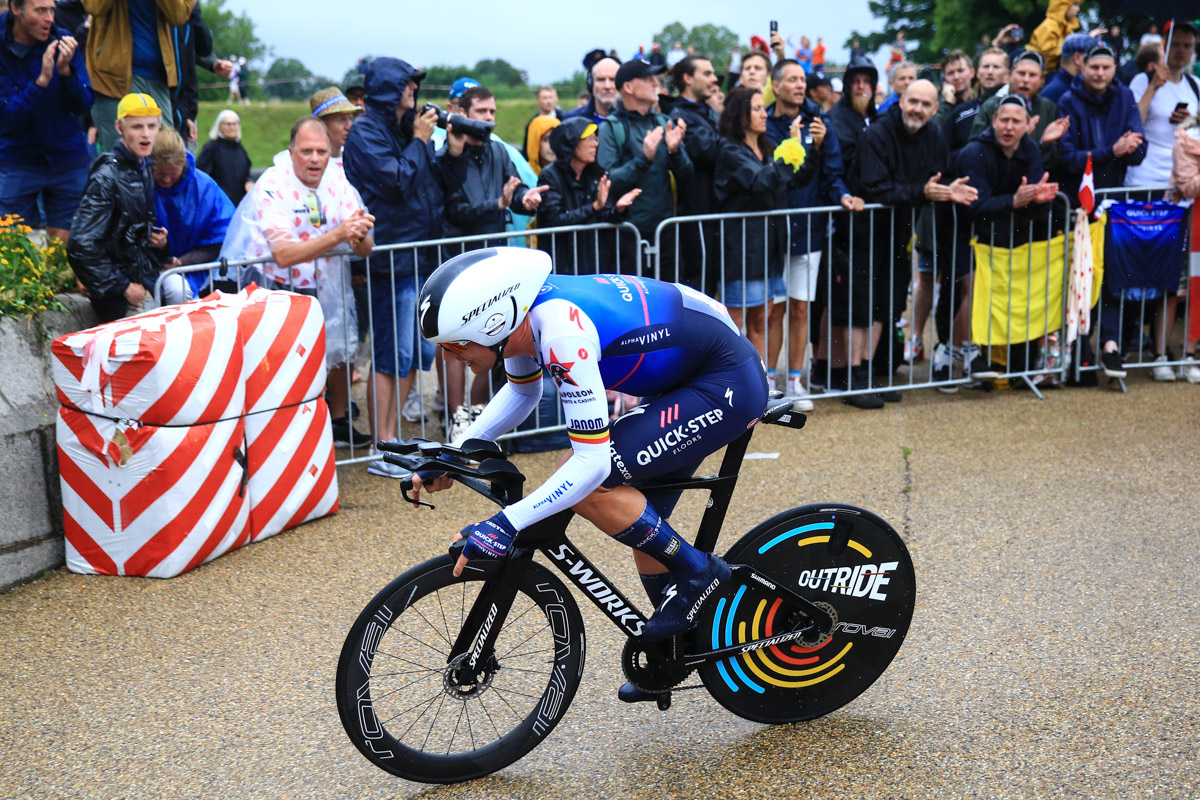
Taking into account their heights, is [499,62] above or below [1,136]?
above

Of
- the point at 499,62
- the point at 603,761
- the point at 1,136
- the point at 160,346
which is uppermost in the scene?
the point at 499,62

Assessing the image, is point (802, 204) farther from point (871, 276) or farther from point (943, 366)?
point (943, 366)

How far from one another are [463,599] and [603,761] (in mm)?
706

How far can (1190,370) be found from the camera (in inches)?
350

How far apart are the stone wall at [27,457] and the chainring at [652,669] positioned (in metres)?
3.18

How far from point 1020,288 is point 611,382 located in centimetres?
594

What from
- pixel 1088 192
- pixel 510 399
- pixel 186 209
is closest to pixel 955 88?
pixel 1088 192

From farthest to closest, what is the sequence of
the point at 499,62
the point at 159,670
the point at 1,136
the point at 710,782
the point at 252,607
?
the point at 499,62 < the point at 1,136 < the point at 252,607 < the point at 159,670 < the point at 710,782

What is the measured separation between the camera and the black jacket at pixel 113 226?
6016 millimetres

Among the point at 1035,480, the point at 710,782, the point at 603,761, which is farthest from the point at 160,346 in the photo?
the point at 1035,480

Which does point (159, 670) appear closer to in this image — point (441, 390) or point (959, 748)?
point (959, 748)

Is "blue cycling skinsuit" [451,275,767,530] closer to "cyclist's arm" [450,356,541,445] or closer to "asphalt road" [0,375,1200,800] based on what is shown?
"cyclist's arm" [450,356,541,445]

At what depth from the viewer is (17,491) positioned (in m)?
5.40

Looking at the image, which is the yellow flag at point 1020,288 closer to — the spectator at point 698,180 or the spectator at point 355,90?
the spectator at point 698,180
